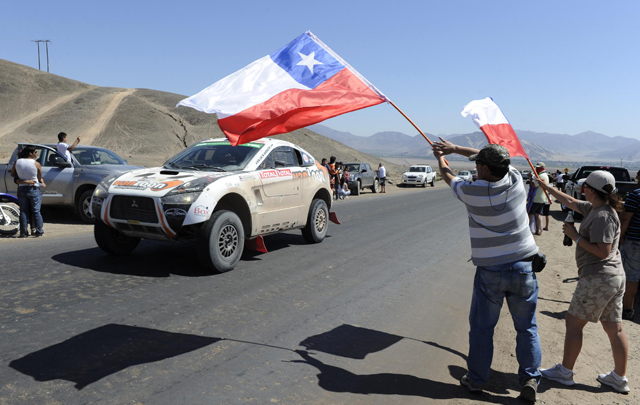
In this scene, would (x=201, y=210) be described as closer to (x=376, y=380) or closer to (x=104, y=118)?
(x=376, y=380)

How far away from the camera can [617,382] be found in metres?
4.34

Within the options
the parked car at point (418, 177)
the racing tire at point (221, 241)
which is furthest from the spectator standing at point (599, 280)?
the parked car at point (418, 177)

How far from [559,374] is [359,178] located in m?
25.2

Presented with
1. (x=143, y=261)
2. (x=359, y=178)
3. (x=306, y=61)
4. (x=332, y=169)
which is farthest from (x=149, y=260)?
(x=359, y=178)

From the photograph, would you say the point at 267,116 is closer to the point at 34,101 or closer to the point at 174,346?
the point at 174,346

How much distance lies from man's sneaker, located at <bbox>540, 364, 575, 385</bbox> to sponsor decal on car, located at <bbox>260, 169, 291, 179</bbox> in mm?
5049

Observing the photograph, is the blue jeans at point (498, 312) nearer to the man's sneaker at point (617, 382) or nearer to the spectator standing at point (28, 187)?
the man's sneaker at point (617, 382)

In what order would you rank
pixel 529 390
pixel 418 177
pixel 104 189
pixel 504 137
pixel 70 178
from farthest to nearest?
pixel 418 177 < pixel 70 178 < pixel 104 189 < pixel 504 137 < pixel 529 390

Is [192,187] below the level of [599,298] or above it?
above

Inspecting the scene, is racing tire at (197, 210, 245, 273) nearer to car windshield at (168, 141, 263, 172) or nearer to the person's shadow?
car windshield at (168, 141, 263, 172)

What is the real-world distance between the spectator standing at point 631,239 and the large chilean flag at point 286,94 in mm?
3071

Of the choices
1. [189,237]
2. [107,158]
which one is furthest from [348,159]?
[189,237]

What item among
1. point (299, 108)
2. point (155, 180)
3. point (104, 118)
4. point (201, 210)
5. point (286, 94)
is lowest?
point (201, 210)

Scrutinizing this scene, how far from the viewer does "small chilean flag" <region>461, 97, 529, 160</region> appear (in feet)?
19.2
